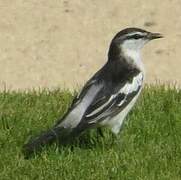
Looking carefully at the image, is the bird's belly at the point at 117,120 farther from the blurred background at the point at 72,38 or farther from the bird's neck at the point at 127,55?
the blurred background at the point at 72,38

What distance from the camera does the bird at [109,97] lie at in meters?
8.85

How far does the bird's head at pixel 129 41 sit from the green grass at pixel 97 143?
0.82m

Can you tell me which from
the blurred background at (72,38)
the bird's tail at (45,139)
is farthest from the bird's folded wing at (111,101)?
the blurred background at (72,38)

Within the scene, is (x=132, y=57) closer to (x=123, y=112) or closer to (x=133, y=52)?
(x=133, y=52)

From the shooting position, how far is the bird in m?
8.85

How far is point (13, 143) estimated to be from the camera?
9.27 metres

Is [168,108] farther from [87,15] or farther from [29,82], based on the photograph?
[87,15]

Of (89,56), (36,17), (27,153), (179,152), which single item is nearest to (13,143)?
(27,153)

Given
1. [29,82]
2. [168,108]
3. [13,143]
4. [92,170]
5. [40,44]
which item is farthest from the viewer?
[40,44]

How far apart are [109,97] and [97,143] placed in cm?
55

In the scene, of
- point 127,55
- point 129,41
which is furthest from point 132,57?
point 129,41

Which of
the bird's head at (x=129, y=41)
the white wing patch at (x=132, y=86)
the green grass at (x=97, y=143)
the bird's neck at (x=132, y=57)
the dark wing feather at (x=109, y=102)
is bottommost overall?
the green grass at (x=97, y=143)

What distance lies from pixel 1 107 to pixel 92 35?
263cm

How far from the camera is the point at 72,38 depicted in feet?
40.4
